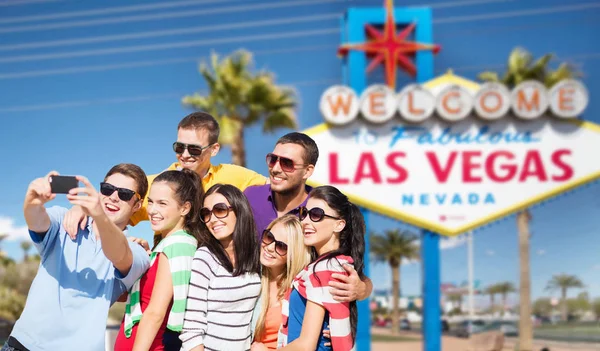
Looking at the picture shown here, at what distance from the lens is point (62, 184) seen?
10.1 ft

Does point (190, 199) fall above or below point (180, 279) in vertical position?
above

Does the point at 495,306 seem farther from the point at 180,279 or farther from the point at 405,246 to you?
the point at 180,279

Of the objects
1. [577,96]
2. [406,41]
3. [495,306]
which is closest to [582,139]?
[577,96]

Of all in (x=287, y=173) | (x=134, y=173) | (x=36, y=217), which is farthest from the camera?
(x=287, y=173)

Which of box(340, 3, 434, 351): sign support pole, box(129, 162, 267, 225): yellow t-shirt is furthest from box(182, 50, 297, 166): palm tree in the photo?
box(129, 162, 267, 225): yellow t-shirt

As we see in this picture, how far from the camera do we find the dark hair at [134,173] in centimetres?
367

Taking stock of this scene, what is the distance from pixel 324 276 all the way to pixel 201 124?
4.73 ft

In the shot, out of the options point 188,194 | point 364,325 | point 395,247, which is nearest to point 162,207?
point 188,194

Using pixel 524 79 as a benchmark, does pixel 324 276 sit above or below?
below

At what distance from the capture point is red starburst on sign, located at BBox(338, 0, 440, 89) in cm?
1622

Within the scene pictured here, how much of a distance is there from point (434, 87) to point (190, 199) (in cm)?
1270

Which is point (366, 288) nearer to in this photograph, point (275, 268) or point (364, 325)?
point (275, 268)

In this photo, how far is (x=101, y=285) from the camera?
338 centimetres

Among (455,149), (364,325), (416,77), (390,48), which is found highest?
(390,48)
